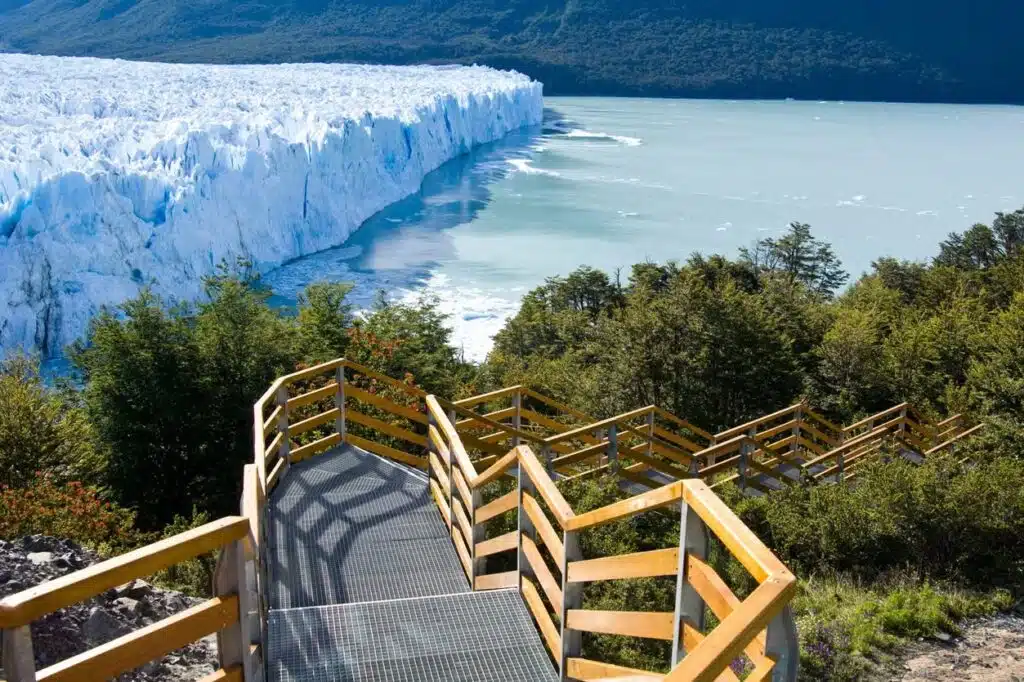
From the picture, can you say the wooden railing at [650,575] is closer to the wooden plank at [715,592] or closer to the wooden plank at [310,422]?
the wooden plank at [715,592]

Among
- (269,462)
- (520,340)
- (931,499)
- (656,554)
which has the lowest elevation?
(520,340)

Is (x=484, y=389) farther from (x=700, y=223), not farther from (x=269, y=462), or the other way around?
(x=700, y=223)

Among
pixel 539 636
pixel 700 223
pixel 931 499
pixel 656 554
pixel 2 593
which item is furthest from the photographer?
pixel 700 223

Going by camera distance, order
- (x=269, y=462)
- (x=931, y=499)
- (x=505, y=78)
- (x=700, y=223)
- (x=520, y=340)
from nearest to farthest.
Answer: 1. (x=269, y=462)
2. (x=931, y=499)
3. (x=520, y=340)
4. (x=700, y=223)
5. (x=505, y=78)

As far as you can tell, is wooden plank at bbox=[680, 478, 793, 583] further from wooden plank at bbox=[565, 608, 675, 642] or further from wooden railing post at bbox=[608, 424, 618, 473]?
wooden railing post at bbox=[608, 424, 618, 473]

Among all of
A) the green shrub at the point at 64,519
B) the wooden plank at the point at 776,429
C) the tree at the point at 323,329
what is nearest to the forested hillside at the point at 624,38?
the tree at the point at 323,329

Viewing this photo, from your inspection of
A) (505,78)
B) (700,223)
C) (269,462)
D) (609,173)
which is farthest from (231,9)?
(269,462)
